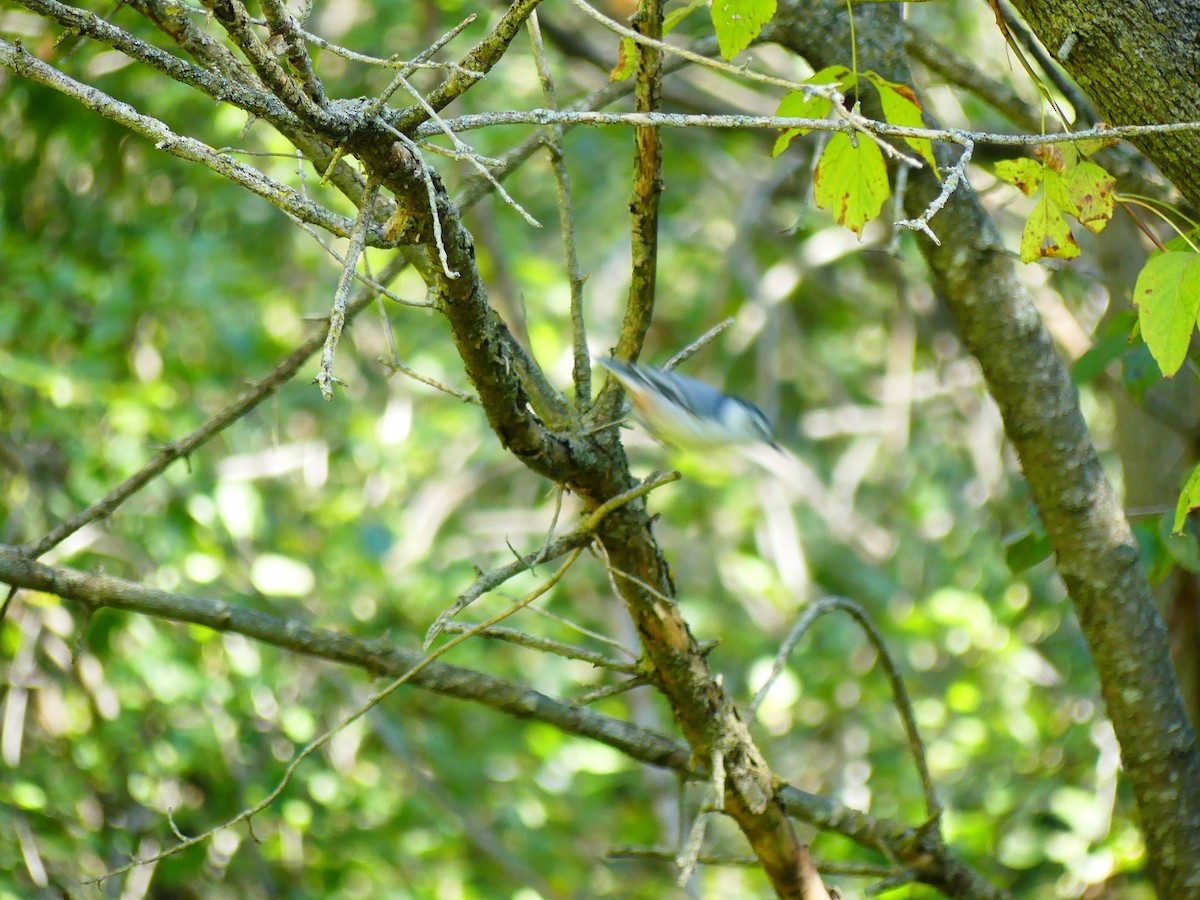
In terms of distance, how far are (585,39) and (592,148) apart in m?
1.41

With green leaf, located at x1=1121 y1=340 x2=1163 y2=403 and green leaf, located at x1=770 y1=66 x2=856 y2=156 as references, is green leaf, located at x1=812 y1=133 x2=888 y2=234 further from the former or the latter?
green leaf, located at x1=1121 y1=340 x2=1163 y2=403

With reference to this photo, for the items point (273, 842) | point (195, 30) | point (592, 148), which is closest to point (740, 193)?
point (592, 148)

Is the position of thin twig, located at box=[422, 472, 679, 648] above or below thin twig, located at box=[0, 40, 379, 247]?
below

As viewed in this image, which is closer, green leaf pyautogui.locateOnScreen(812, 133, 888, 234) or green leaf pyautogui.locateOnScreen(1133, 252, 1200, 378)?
green leaf pyautogui.locateOnScreen(1133, 252, 1200, 378)

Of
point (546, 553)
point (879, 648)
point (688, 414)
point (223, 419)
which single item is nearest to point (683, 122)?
point (546, 553)

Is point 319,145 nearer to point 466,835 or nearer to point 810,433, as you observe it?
point 466,835

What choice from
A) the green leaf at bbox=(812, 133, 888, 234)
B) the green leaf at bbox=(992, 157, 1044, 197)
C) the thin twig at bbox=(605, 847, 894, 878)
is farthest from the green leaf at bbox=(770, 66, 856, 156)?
the thin twig at bbox=(605, 847, 894, 878)

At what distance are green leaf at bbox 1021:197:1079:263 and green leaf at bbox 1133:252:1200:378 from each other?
176 mm

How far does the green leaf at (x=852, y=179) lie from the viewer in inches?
Result: 54.7

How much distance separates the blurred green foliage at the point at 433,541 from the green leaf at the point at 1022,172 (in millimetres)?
856

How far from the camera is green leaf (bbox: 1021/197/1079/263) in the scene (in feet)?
4.49

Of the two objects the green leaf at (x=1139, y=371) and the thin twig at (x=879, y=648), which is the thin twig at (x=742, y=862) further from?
the green leaf at (x=1139, y=371)

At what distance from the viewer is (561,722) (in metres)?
1.66

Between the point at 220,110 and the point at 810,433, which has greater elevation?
the point at 220,110
